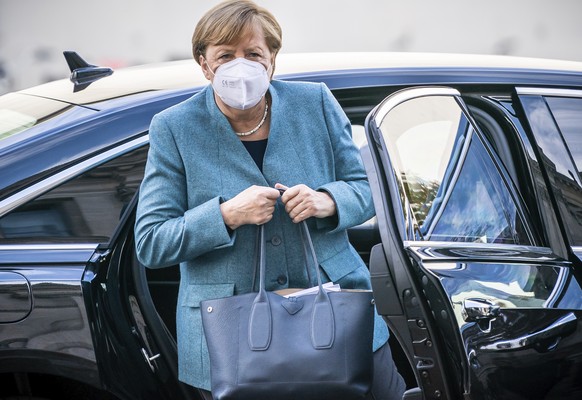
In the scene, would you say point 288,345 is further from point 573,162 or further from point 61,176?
point 573,162

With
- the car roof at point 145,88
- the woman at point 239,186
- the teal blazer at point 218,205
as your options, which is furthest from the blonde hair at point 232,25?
the car roof at point 145,88

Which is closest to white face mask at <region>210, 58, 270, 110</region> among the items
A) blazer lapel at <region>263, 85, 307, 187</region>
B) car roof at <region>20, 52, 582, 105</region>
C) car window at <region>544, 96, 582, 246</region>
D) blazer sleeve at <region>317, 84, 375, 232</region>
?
blazer lapel at <region>263, 85, 307, 187</region>

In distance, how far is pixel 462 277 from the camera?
2.11 m

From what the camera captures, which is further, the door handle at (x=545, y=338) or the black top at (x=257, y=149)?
the black top at (x=257, y=149)

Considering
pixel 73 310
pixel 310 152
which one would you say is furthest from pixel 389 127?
pixel 73 310

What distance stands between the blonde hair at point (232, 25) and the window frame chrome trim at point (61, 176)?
1.01 feet

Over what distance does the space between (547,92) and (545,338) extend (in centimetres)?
82

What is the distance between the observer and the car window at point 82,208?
2260 mm

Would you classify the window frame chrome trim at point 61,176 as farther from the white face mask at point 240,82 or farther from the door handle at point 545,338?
the door handle at point 545,338

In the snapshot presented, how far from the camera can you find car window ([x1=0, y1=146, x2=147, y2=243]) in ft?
7.41

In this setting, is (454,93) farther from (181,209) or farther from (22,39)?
(22,39)

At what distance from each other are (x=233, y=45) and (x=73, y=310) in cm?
76

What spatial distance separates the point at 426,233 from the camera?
221cm

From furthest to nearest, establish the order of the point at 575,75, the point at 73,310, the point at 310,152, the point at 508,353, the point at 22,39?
1. the point at 22,39
2. the point at 575,75
3. the point at 310,152
4. the point at 73,310
5. the point at 508,353
